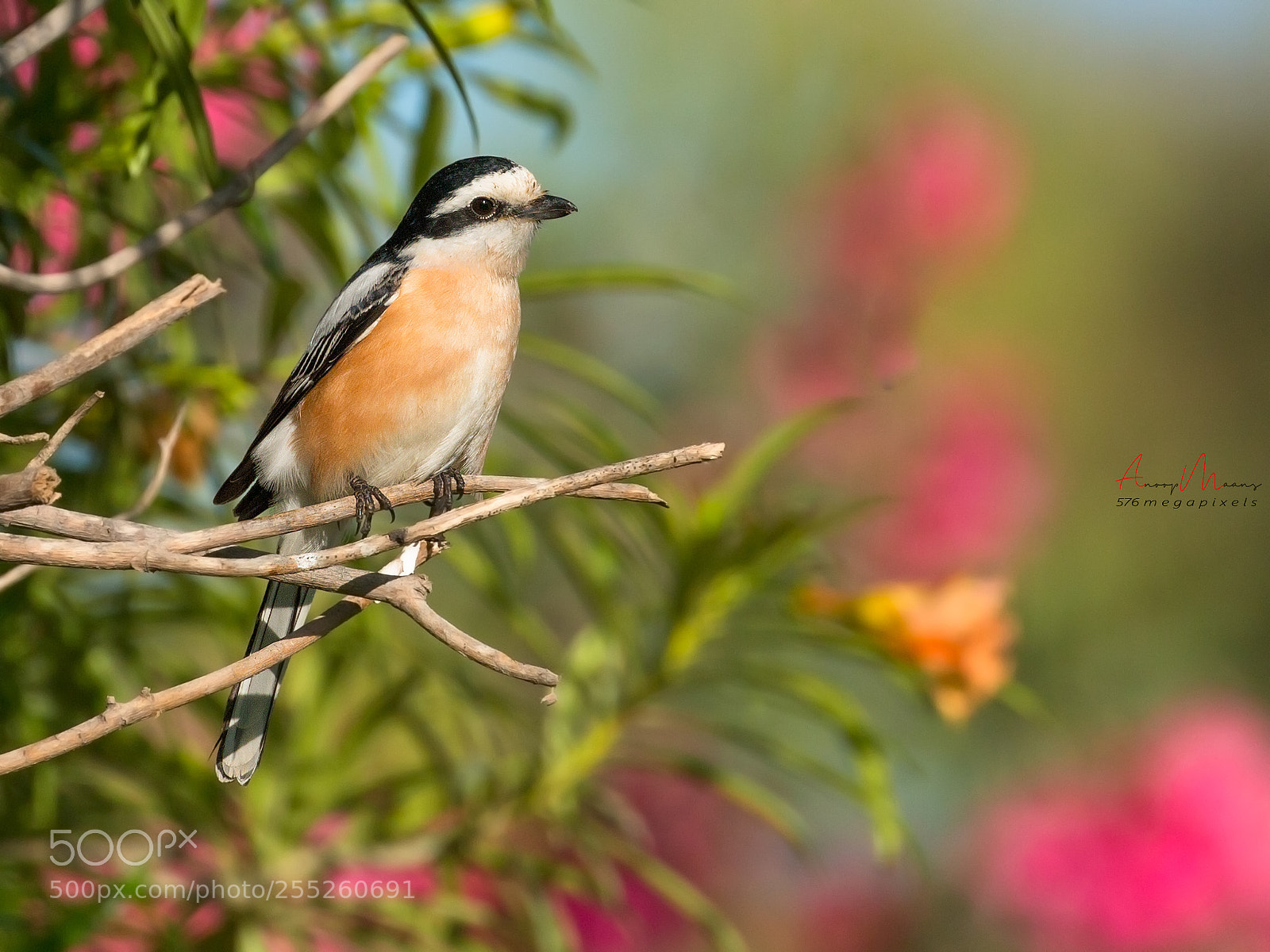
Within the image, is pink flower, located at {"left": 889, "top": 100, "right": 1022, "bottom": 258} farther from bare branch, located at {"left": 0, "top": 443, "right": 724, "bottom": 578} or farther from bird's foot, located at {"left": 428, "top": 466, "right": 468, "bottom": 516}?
bare branch, located at {"left": 0, "top": 443, "right": 724, "bottom": 578}

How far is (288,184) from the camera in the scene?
2.83m

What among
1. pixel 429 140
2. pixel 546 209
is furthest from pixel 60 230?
pixel 546 209

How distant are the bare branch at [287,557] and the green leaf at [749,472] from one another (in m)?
1.24

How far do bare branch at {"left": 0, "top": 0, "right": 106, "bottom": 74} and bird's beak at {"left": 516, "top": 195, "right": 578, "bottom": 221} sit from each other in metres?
1.36

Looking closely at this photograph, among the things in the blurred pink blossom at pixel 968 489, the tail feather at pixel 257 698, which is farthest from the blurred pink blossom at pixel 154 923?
the blurred pink blossom at pixel 968 489

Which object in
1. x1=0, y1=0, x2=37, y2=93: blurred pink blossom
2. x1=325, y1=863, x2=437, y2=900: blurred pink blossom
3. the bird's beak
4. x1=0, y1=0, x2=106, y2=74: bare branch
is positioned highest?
x1=0, y1=0, x2=106, y2=74: bare branch

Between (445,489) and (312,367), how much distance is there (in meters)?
0.42

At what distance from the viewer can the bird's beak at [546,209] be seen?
296 centimetres

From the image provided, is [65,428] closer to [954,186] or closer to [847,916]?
[847,916]

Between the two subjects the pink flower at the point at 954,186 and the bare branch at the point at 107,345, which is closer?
the bare branch at the point at 107,345

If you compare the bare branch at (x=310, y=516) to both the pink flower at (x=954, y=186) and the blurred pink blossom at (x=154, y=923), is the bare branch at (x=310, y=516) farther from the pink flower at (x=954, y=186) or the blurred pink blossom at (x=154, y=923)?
the pink flower at (x=954, y=186)

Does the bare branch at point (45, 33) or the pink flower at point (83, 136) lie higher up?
the bare branch at point (45, 33)

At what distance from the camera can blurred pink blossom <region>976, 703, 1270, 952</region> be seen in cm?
444

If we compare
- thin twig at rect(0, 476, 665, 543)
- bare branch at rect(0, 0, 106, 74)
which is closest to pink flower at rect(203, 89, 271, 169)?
bare branch at rect(0, 0, 106, 74)
